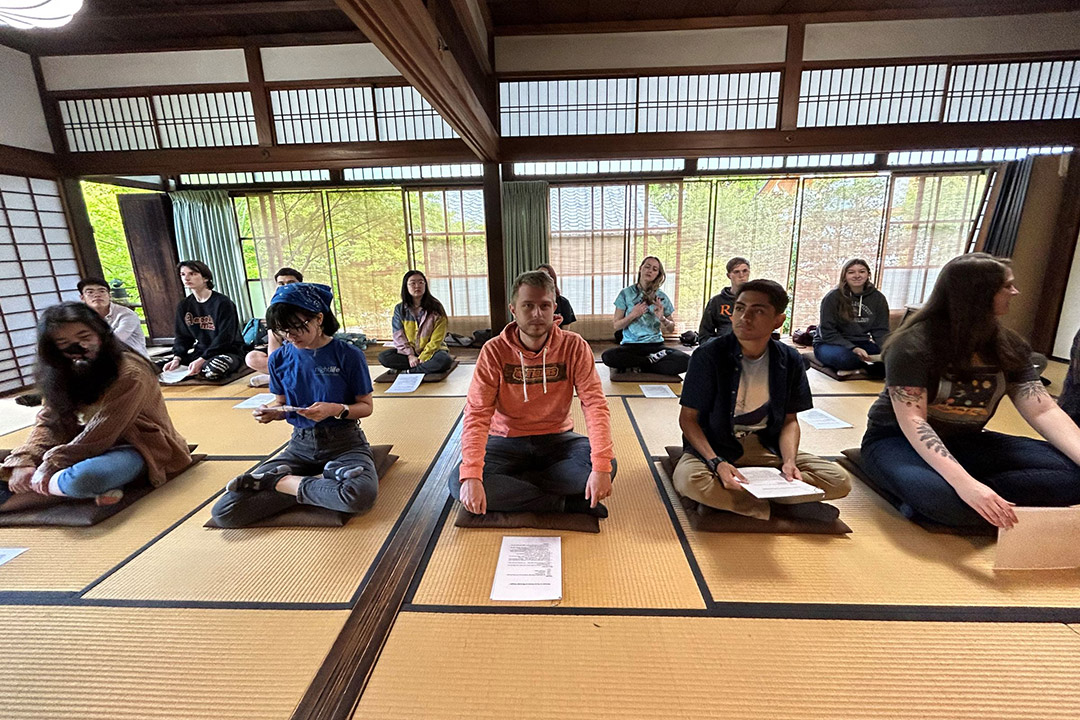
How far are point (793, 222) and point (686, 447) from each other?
4.50 meters

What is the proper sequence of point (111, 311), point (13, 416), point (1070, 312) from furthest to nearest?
1. point (1070, 312)
2. point (111, 311)
3. point (13, 416)

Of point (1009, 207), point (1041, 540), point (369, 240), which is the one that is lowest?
point (1041, 540)

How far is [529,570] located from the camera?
1.52 metres

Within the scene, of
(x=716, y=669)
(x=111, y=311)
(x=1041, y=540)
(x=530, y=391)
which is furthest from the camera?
(x=111, y=311)

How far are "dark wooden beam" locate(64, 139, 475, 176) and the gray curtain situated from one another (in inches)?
224

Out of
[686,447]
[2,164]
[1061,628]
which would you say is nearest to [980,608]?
[1061,628]

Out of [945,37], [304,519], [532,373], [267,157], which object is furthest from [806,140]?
[267,157]

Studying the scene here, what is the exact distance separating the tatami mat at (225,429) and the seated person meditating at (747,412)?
235 centimetres

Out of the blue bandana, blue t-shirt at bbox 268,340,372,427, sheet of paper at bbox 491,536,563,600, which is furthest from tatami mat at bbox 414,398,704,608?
the blue bandana

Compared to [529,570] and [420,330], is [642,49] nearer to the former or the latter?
[420,330]

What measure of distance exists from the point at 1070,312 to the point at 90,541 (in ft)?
24.8

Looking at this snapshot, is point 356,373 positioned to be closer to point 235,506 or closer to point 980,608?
point 235,506

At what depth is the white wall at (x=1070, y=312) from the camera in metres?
4.23

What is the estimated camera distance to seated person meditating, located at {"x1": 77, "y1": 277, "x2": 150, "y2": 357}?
3.18 meters
